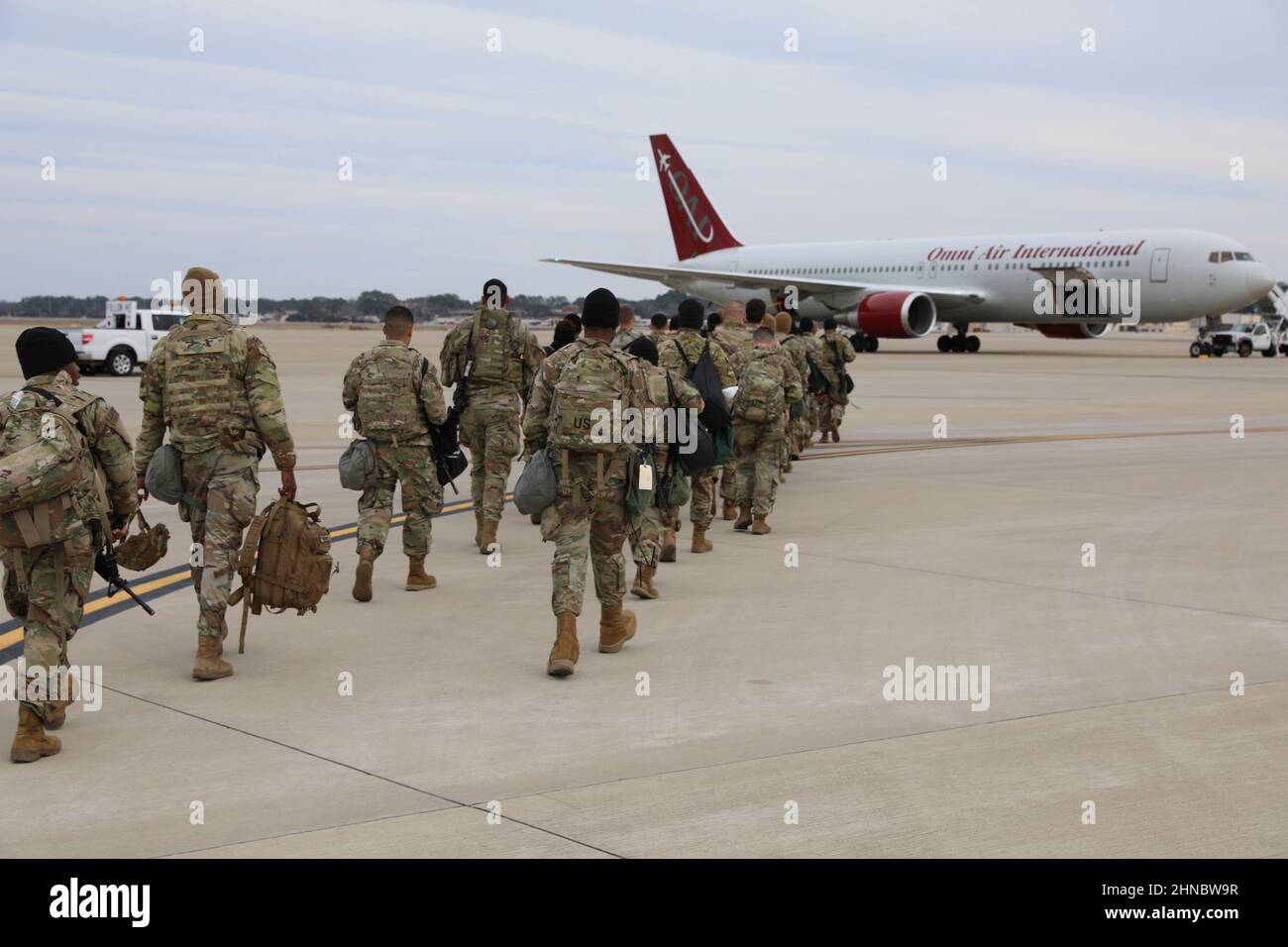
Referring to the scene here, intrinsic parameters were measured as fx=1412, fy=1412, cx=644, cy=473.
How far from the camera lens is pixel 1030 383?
3322cm

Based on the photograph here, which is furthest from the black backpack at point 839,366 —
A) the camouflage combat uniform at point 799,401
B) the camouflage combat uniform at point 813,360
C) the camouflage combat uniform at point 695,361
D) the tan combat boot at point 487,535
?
the tan combat boot at point 487,535

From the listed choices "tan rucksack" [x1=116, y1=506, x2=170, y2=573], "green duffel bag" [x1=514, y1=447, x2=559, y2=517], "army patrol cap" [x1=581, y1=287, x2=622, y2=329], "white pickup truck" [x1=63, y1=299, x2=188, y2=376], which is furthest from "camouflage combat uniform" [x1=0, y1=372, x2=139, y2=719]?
"white pickup truck" [x1=63, y1=299, x2=188, y2=376]

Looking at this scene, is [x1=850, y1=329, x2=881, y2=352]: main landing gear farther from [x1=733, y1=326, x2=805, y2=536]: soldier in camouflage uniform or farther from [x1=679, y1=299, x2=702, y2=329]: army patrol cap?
[x1=679, y1=299, x2=702, y2=329]: army patrol cap

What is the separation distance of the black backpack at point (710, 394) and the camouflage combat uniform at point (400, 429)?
1816mm

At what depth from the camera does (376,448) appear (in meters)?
9.53

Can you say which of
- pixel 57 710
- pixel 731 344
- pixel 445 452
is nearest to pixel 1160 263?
pixel 731 344

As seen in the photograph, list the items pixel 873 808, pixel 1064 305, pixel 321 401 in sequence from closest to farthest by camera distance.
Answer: pixel 873 808
pixel 321 401
pixel 1064 305

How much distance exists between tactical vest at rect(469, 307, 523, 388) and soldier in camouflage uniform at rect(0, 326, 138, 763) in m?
4.60

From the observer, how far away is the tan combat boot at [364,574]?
927cm

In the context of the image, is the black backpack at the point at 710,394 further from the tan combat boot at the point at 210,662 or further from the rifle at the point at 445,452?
the tan combat boot at the point at 210,662

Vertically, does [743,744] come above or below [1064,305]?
below
